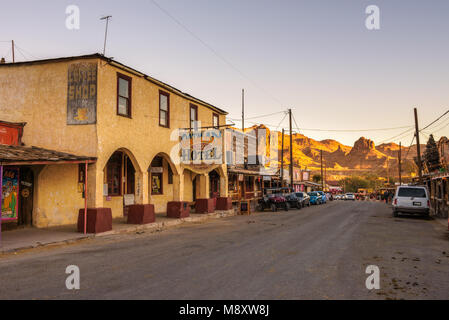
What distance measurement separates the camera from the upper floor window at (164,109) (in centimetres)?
1883

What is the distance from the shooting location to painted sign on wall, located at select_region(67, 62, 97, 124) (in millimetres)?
14039

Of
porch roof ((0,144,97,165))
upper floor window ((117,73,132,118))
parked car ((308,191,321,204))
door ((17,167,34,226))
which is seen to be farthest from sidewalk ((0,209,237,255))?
parked car ((308,191,321,204))

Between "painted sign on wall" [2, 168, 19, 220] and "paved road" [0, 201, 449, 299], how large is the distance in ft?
13.1

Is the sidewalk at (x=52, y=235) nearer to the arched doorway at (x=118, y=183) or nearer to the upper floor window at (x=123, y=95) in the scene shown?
the arched doorway at (x=118, y=183)

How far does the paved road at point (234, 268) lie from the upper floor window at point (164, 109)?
854 centimetres

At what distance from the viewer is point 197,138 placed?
21.8m

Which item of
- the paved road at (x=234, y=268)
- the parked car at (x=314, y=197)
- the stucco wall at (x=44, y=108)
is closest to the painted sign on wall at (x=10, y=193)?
the stucco wall at (x=44, y=108)

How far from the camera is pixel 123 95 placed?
15.8 m

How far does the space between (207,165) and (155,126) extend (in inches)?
208

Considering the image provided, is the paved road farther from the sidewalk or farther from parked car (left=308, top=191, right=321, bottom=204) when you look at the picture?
parked car (left=308, top=191, right=321, bottom=204)

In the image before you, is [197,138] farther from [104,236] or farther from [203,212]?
[104,236]

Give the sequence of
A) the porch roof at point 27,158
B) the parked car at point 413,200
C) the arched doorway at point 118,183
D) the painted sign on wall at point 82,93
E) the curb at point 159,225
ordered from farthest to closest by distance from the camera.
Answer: the parked car at point 413,200, the arched doorway at point 118,183, the painted sign on wall at point 82,93, the curb at point 159,225, the porch roof at point 27,158

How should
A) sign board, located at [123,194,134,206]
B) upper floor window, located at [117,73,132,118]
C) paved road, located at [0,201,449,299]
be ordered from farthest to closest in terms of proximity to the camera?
sign board, located at [123,194,134,206] < upper floor window, located at [117,73,132,118] < paved road, located at [0,201,449,299]

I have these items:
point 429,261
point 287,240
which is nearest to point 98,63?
point 287,240
